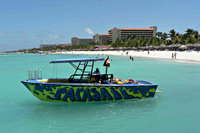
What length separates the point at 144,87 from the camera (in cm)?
1081

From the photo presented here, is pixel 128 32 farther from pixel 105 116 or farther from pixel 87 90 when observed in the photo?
pixel 105 116

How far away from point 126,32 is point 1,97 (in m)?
173

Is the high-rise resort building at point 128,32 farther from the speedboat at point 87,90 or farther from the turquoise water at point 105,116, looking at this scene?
the speedboat at point 87,90

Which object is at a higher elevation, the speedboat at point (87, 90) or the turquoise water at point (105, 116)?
the speedboat at point (87, 90)

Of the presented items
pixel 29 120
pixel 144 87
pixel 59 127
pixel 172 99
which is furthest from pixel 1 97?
pixel 172 99

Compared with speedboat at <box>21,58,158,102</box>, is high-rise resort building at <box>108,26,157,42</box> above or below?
above

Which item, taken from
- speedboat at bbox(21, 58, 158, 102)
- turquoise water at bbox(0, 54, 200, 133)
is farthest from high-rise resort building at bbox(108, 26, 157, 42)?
speedboat at bbox(21, 58, 158, 102)

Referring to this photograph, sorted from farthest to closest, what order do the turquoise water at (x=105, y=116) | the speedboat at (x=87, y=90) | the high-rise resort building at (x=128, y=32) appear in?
the high-rise resort building at (x=128, y=32), the speedboat at (x=87, y=90), the turquoise water at (x=105, y=116)

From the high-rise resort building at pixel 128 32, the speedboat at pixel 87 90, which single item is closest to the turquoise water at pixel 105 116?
the speedboat at pixel 87 90

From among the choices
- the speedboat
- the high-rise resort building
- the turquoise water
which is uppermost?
the high-rise resort building

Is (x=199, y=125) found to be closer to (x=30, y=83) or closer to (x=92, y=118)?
(x=92, y=118)

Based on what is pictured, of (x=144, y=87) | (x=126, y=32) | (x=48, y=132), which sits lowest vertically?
(x=48, y=132)

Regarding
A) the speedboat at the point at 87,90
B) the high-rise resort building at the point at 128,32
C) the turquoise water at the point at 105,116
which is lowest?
the turquoise water at the point at 105,116

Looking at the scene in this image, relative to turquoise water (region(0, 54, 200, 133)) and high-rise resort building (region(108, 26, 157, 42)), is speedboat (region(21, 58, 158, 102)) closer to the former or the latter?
turquoise water (region(0, 54, 200, 133))
